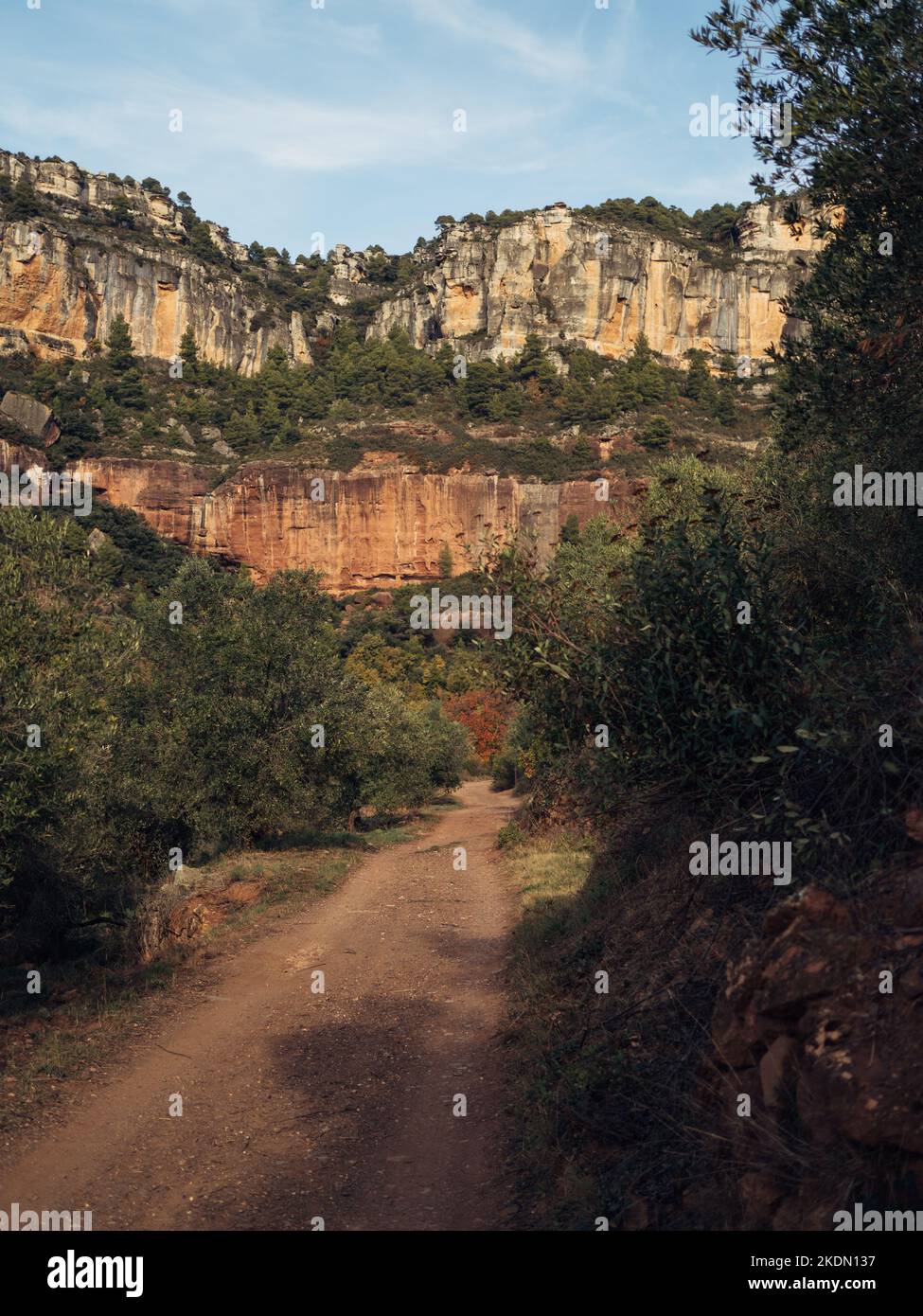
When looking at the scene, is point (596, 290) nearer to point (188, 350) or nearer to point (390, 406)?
point (390, 406)

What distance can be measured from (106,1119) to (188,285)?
111663 millimetres

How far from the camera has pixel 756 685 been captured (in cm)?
679

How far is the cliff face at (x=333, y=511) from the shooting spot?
86.8 meters

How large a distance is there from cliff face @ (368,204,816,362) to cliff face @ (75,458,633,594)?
28.8 metres

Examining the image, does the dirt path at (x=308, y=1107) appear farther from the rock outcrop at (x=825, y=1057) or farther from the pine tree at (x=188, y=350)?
the pine tree at (x=188, y=350)

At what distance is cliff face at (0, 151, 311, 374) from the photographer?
3728 inches

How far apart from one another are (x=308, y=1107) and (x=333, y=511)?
86820mm

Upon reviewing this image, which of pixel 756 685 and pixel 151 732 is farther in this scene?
pixel 151 732

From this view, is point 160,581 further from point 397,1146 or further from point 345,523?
point 397,1146

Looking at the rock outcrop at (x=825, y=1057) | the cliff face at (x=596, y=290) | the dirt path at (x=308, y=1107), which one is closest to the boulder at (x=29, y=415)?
→ the cliff face at (x=596, y=290)

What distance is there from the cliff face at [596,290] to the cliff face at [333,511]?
28825mm

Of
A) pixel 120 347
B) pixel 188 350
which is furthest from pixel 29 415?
pixel 188 350

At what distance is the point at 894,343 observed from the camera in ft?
25.7
